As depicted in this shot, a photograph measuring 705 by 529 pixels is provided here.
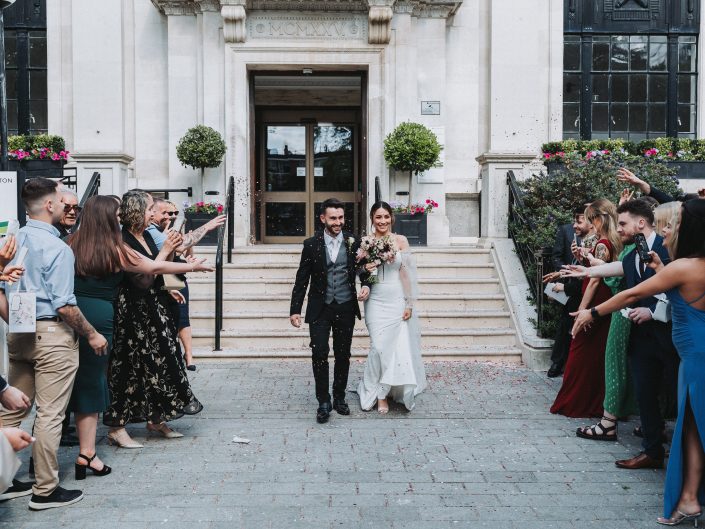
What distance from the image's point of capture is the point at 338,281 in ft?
22.3

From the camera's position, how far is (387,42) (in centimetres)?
1380

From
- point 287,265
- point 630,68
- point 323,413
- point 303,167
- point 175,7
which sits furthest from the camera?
point 303,167

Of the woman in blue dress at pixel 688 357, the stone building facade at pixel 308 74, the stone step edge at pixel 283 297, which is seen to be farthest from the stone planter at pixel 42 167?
the woman in blue dress at pixel 688 357

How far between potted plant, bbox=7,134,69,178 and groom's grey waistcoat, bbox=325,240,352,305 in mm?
8825

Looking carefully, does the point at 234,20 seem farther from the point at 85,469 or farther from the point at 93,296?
the point at 85,469

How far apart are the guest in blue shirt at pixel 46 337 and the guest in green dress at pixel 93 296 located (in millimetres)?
306

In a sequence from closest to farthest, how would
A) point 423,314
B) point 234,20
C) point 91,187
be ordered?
point 423,314 < point 91,187 < point 234,20

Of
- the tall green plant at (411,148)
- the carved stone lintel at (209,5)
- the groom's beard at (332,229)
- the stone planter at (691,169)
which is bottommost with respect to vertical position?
the groom's beard at (332,229)

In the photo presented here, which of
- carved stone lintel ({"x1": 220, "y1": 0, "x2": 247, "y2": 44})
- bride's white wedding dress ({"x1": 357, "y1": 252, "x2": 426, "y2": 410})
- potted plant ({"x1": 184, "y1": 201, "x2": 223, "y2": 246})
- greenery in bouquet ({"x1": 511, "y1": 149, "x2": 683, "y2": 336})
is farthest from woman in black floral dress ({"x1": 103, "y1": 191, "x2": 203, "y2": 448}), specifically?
carved stone lintel ({"x1": 220, "y1": 0, "x2": 247, "y2": 44})

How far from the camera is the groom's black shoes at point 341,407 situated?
22.3ft

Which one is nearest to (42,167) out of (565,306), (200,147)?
(200,147)

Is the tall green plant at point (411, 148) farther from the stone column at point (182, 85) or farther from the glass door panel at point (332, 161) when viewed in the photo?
the stone column at point (182, 85)

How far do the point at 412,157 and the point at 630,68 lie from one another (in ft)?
18.6

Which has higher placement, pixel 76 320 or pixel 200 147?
pixel 200 147
